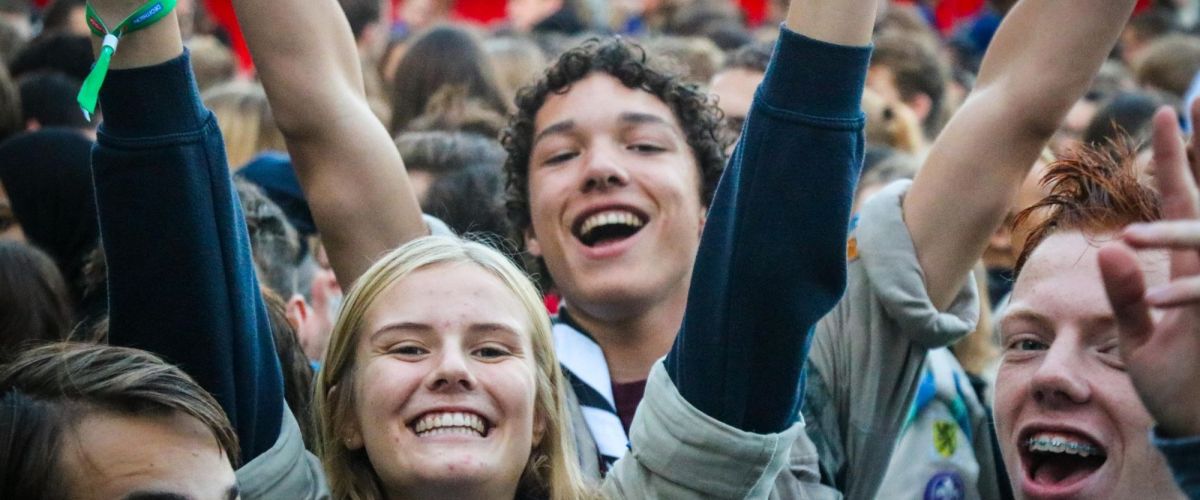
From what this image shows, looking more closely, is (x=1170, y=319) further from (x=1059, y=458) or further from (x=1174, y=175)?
(x=1059, y=458)

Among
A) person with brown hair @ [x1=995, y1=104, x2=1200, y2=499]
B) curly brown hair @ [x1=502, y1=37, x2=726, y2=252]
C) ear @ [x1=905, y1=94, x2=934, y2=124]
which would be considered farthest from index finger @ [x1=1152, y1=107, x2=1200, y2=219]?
ear @ [x1=905, y1=94, x2=934, y2=124]

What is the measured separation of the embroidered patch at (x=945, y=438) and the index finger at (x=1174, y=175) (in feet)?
4.95

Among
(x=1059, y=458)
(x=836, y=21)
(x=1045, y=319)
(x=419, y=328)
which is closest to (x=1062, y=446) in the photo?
(x=1059, y=458)

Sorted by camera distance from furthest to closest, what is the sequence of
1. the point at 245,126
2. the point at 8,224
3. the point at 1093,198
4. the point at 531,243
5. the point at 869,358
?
the point at 245,126 → the point at 8,224 → the point at 531,243 → the point at 869,358 → the point at 1093,198

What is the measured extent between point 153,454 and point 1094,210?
58.1 inches

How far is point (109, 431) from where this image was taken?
88.4 inches

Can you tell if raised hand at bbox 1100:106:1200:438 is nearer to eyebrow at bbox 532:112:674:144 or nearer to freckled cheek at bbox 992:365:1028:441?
freckled cheek at bbox 992:365:1028:441

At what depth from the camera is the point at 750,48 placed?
16.3ft

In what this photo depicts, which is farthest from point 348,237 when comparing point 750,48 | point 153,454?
point 750,48

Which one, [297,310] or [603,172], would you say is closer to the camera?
[603,172]

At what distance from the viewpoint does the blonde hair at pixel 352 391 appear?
9.04 feet

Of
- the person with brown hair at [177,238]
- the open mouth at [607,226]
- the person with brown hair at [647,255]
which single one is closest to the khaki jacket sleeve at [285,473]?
the person with brown hair at [177,238]

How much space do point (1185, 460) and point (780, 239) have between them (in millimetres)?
638

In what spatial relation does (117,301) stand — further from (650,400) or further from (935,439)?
(935,439)
